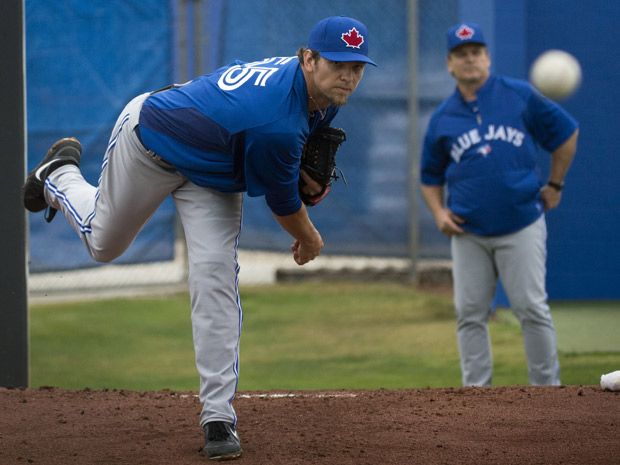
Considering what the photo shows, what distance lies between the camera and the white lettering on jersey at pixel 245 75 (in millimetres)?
4105

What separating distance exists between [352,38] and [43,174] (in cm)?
196

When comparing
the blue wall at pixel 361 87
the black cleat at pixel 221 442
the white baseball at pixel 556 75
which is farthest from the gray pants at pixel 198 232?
the blue wall at pixel 361 87

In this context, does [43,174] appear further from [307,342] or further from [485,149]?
[307,342]

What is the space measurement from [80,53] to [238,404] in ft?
19.1

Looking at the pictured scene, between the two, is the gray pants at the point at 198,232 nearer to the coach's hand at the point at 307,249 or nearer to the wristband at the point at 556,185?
the coach's hand at the point at 307,249

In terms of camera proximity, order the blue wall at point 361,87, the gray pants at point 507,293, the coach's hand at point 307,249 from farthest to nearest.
A: the blue wall at point 361,87 → the gray pants at point 507,293 → the coach's hand at point 307,249

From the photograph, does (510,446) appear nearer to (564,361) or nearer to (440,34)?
(564,361)

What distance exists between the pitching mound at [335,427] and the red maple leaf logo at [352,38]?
1518mm

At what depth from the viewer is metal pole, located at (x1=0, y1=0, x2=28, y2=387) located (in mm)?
5645

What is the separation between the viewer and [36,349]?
8266 mm

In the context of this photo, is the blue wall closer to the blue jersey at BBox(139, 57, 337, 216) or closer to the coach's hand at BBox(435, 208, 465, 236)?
the coach's hand at BBox(435, 208, 465, 236)

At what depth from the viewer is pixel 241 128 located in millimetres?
3951

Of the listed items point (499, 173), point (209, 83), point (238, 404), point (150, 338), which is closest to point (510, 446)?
point (238, 404)

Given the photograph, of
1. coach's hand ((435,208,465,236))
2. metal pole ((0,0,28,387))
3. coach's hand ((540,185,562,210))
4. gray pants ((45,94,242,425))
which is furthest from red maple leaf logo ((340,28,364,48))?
coach's hand ((540,185,562,210))
